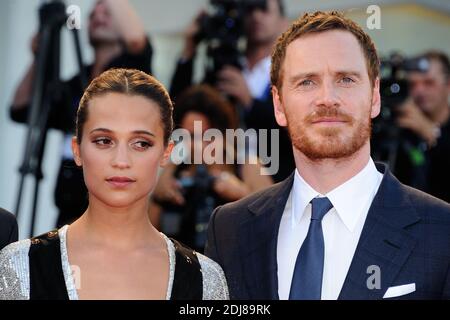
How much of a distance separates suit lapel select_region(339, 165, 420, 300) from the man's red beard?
0.39ft

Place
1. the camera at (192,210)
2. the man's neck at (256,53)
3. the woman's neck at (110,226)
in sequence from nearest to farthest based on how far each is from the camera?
the woman's neck at (110,226)
the camera at (192,210)
the man's neck at (256,53)

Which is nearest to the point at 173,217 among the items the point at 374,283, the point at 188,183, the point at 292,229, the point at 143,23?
the point at 188,183

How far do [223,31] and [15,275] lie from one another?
200 centimetres

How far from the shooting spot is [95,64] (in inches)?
120

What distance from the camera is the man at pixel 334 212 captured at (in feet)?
5.05

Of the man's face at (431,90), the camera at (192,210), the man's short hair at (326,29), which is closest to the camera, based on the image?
the man's short hair at (326,29)

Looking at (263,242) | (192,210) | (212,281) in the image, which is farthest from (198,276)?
(192,210)

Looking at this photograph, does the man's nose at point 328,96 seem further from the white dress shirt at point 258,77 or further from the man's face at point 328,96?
the white dress shirt at point 258,77

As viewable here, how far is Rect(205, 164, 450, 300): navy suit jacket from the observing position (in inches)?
59.9

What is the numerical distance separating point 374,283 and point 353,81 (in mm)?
409

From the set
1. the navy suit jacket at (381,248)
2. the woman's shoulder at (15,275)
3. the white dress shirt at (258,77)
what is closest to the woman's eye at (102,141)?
the woman's shoulder at (15,275)

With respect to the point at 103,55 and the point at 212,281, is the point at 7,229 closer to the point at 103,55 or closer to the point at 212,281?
the point at 212,281

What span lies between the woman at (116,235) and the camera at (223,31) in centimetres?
167

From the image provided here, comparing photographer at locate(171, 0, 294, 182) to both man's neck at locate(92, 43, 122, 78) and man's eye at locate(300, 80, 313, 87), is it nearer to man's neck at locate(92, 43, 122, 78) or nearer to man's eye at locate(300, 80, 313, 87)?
man's neck at locate(92, 43, 122, 78)
